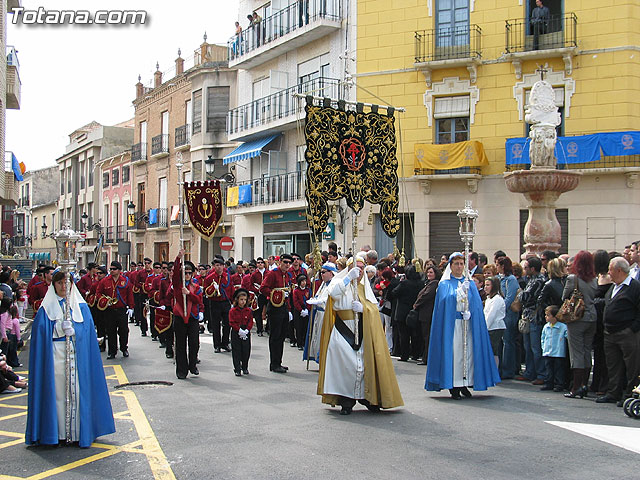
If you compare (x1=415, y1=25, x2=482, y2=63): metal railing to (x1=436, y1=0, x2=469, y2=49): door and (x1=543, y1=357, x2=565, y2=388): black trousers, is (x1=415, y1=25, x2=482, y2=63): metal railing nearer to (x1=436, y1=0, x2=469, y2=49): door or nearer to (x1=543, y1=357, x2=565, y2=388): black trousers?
(x1=436, y1=0, x2=469, y2=49): door

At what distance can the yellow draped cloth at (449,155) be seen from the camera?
21891mm

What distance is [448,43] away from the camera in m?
23.0

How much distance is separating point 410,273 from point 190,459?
732 centimetres

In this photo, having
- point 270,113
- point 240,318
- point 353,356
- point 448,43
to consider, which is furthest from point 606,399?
point 270,113

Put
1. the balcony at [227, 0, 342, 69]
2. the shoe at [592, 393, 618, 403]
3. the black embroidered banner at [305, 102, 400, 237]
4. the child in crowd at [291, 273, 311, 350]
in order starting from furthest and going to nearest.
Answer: the balcony at [227, 0, 342, 69]
the child in crowd at [291, 273, 311, 350]
the black embroidered banner at [305, 102, 400, 237]
the shoe at [592, 393, 618, 403]

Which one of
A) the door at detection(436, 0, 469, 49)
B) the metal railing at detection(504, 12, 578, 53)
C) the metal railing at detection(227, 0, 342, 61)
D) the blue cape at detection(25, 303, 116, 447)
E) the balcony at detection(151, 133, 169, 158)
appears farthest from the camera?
the balcony at detection(151, 133, 169, 158)

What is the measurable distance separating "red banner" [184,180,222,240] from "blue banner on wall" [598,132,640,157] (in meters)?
12.5

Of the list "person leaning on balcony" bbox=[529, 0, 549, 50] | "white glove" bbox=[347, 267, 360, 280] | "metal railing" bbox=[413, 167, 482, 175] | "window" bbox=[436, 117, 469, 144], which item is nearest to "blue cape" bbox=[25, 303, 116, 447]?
"white glove" bbox=[347, 267, 360, 280]

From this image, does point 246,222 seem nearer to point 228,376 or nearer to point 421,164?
point 421,164

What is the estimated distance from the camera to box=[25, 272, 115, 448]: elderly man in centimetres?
672

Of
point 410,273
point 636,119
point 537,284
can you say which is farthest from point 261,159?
point 537,284

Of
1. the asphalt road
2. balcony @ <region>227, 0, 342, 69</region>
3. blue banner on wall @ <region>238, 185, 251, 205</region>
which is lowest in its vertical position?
the asphalt road

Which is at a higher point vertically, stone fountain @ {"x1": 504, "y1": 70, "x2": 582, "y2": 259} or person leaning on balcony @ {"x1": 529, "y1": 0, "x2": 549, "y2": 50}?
person leaning on balcony @ {"x1": 529, "y1": 0, "x2": 549, "y2": 50}

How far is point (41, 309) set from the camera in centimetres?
700
